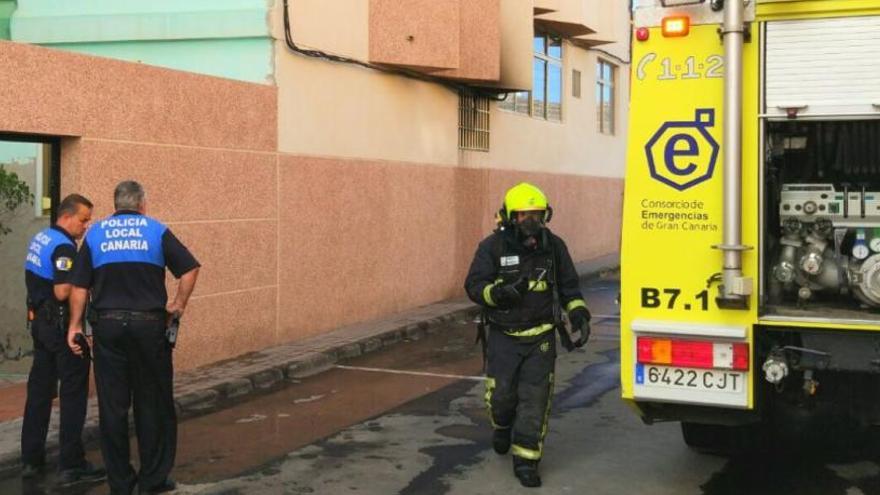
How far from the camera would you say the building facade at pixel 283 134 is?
855cm

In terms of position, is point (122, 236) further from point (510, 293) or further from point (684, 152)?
point (684, 152)

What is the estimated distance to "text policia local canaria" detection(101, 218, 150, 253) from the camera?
18.6 feet

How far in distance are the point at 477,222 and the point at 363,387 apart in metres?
7.03

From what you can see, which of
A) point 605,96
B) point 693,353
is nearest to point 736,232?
point 693,353

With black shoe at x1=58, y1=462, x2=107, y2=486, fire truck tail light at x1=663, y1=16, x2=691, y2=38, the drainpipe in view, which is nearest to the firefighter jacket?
the drainpipe

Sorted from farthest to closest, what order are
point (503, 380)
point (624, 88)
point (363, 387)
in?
point (624, 88)
point (363, 387)
point (503, 380)

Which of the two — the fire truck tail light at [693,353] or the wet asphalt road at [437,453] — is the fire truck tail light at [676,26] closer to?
the fire truck tail light at [693,353]

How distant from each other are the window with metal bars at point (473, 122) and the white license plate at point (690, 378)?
10.5 meters

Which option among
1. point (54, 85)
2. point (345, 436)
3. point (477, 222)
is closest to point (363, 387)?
point (345, 436)

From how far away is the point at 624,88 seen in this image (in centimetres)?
2514

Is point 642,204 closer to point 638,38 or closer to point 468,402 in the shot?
point 638,38

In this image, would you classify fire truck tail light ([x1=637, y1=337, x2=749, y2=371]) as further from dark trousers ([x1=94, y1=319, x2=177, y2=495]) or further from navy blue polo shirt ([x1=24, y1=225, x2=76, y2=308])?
navy blue polo shirt ([x1=24, y1=225, x2=76, y2=308])

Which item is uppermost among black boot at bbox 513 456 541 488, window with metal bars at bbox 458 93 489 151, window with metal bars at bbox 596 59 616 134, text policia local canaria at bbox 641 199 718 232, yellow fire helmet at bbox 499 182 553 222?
window with metal bars at bbox 596 59 616 134

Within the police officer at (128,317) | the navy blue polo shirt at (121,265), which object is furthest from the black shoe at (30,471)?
the navy blue polo shirt at (121,265)
